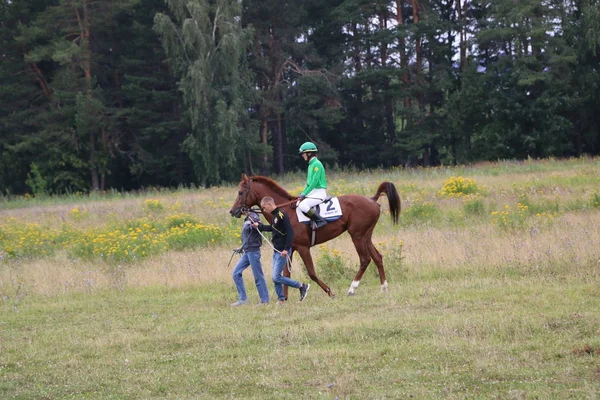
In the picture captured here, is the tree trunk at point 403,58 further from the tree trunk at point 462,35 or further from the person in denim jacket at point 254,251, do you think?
the person in denim jacket at point 254,251

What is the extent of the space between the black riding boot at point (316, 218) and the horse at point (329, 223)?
16 centimetres

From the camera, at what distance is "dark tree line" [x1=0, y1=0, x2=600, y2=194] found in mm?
48875

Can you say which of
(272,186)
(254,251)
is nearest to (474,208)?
(272,186)

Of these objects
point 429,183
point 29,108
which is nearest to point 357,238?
point 429,183

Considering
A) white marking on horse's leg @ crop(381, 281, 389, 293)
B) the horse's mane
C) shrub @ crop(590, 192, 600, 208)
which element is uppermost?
the horse's mane

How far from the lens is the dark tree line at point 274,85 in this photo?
48.9 m

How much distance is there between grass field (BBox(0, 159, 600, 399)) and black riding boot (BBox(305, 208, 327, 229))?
4.23ft

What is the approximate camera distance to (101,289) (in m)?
16.0

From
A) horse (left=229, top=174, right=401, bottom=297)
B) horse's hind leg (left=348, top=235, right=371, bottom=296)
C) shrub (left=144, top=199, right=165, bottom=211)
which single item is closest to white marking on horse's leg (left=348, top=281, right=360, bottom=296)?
horse (left=229, top=174, right=401, bottom=297)

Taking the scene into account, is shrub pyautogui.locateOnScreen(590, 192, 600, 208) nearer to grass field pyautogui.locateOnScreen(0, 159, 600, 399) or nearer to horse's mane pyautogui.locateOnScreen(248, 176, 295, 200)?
grass field pyautogui.locateOnScreen(0, 159, 600, 399)

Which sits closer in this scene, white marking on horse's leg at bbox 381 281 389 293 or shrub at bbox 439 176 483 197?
white marking on horse's leg at bbox 381 281 389 293

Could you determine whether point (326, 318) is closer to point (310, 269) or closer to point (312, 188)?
point (310, 269)

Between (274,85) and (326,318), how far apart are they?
45146mm

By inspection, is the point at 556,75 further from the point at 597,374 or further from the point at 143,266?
the point at 597,374
